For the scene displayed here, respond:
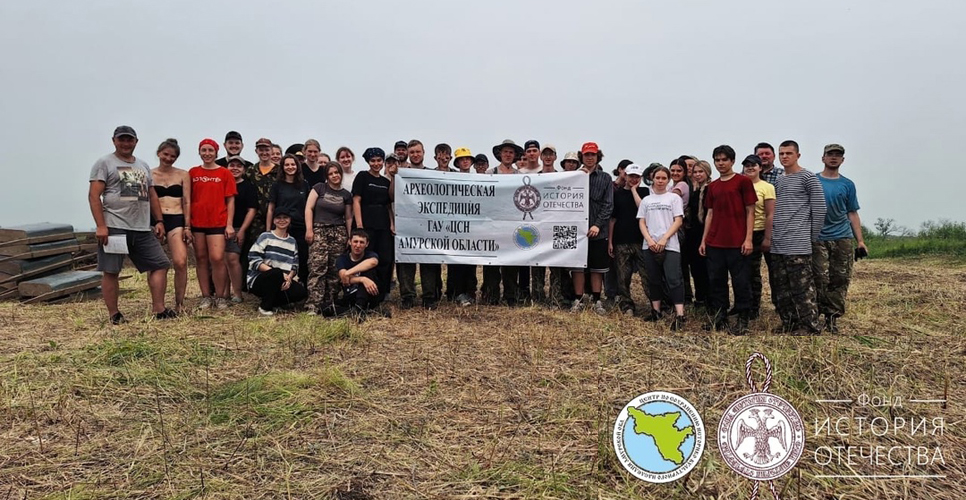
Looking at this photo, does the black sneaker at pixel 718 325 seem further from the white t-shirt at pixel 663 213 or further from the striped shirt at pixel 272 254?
the striped shirt at pixel 272 254

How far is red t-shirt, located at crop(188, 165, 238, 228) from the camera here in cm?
593

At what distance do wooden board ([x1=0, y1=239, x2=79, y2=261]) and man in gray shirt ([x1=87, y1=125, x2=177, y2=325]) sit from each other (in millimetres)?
3438

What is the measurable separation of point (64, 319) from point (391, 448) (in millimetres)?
5128

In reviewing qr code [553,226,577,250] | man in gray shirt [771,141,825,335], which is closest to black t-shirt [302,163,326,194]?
qr code [553,226,577,250]

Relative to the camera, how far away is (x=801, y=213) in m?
4.88

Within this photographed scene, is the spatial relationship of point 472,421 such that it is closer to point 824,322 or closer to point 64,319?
point 824,322

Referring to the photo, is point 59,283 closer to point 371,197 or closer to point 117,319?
Result: point 117,319

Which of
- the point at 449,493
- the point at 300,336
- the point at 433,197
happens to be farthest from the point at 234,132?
the point at 449,493

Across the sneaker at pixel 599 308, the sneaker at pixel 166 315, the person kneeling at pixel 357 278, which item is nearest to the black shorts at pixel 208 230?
the sneaker at pixel 166 315

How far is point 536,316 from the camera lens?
580cm

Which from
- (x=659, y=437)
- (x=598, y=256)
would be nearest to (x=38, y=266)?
(x=598, y=256)

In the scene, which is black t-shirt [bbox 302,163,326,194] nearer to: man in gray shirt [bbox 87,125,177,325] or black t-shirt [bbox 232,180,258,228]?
black t-shirt [bbox 232,180,258,228]

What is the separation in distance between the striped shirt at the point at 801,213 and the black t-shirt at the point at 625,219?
1.55 m

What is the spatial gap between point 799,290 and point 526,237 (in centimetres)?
303
